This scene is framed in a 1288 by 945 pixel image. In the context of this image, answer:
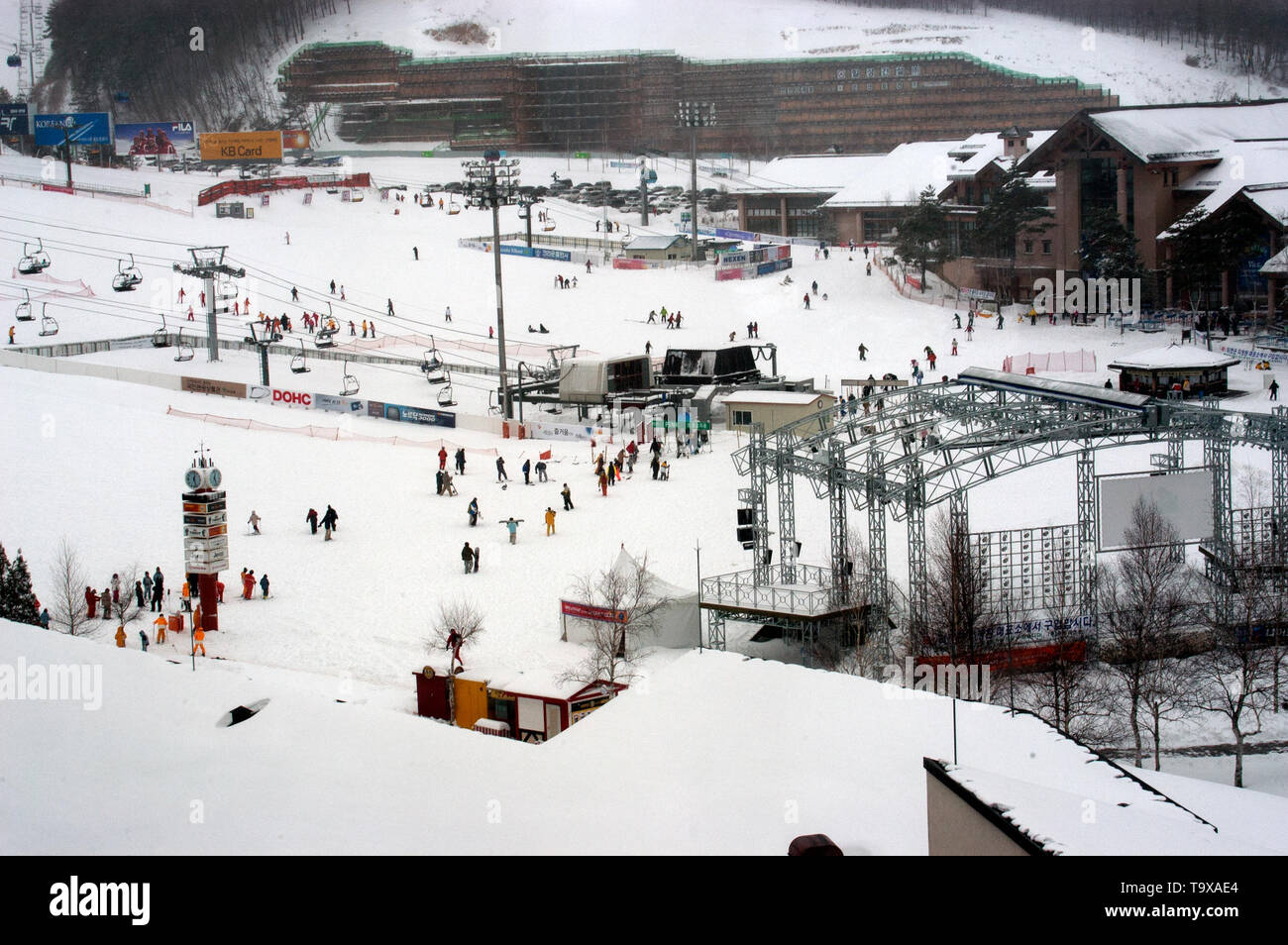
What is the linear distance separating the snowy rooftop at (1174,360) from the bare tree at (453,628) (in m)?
21.6

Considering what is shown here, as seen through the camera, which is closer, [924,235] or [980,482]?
[980,482]

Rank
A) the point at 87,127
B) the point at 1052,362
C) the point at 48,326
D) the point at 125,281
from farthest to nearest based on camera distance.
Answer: the point at 87,127 → the point at 125,281 → the point at 48,326 → the point at 1052,362

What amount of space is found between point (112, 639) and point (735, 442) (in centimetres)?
1906

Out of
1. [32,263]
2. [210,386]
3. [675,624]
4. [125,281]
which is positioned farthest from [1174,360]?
[32,263]

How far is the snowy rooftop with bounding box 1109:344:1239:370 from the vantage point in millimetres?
37906

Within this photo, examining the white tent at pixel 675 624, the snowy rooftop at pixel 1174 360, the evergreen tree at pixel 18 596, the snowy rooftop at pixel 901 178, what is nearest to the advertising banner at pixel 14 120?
the snowy rooftop at pixel 901 178

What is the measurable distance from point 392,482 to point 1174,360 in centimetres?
2010

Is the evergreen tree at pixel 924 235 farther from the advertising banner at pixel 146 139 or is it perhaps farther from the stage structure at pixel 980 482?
the advertising banner at pixel 146 139

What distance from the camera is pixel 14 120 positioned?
87.1m

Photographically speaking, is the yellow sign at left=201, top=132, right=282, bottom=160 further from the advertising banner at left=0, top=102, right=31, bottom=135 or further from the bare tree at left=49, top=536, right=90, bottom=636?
the bare tree at left=49, top=536, right=90, bottom=636

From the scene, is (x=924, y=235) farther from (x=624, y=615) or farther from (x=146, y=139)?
(x=146, y=139)

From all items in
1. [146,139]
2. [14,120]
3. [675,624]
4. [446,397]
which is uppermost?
[14,120]

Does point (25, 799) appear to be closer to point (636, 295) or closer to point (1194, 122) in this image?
point (636, 295)
